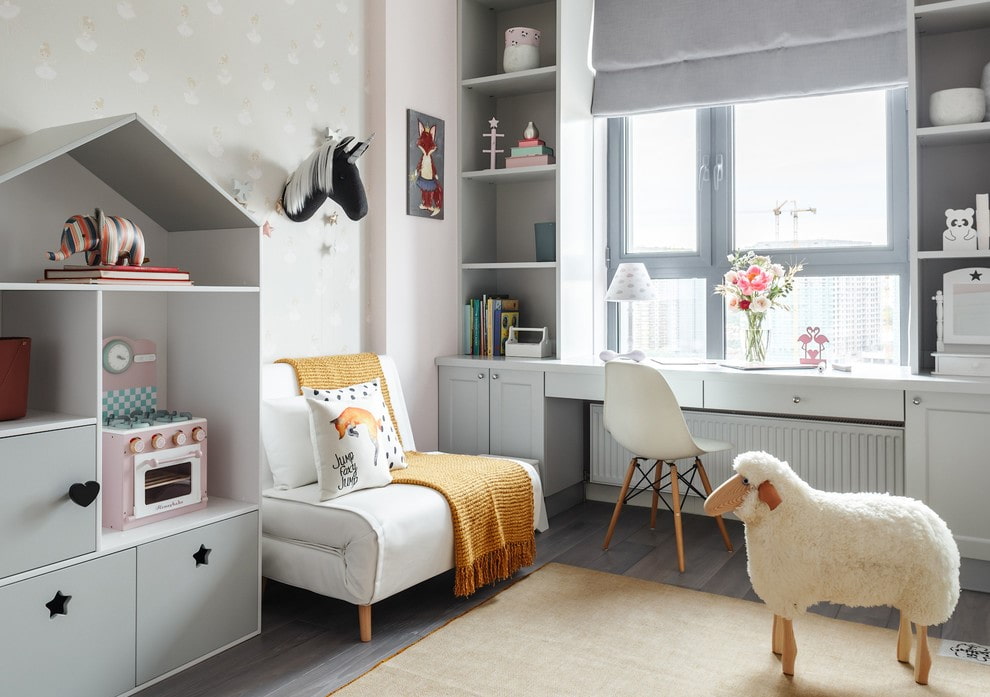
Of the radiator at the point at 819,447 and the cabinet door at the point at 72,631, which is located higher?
the radiator at the point at 819,447

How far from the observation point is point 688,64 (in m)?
3.94

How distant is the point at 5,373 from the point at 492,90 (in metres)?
2.86

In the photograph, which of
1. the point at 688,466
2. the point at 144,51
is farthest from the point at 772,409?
the point at 144,51

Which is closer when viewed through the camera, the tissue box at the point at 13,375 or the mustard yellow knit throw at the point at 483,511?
the tissue box at the point at 13,375

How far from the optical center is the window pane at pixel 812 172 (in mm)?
3688

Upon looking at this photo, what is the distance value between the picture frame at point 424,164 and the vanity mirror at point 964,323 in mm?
2201

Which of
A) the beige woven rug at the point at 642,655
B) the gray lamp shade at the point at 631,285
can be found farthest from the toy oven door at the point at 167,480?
the gray lamp shade at the point at 631,285

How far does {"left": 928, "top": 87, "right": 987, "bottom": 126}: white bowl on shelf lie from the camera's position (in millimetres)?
3082

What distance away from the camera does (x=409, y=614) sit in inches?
107

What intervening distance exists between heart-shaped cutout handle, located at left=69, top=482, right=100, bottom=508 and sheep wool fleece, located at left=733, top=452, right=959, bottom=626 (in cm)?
171

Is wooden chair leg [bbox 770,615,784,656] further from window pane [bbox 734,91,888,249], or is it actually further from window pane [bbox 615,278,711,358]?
window pane [bbox 734,91,888,249]

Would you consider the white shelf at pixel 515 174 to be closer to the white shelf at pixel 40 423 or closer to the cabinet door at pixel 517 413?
the cabinet door at pixel 517 413

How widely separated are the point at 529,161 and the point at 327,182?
1.24 metres

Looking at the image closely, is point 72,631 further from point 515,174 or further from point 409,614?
point 515,174
